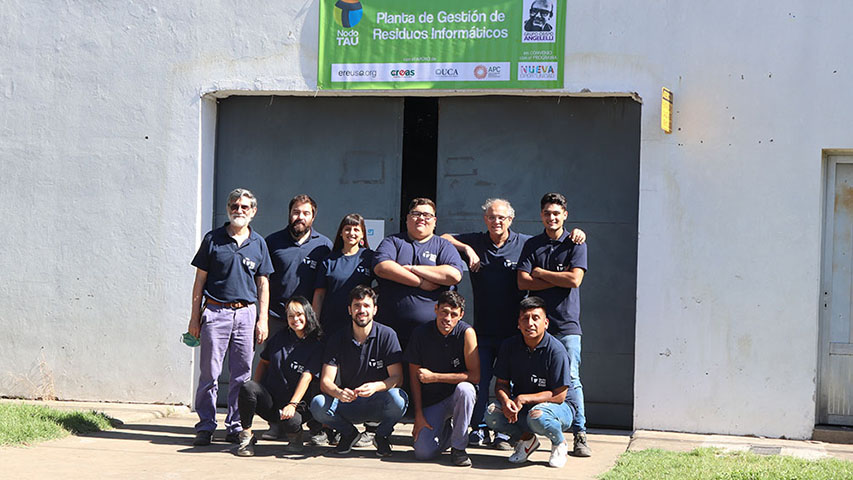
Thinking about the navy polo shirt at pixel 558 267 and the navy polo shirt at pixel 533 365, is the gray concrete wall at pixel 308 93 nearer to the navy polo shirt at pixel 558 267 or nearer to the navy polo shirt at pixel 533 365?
the navy polo shirt at pixel 558 267

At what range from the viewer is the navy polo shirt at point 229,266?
303 inches

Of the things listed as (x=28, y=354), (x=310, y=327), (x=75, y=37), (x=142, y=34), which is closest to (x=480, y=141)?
(x=310, y=327)

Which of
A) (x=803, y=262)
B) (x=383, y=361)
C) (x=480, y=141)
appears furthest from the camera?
(x=480, y=141)

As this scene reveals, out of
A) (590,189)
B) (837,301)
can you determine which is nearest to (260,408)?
(590,189)

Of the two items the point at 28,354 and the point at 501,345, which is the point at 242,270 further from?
the point at 28,354

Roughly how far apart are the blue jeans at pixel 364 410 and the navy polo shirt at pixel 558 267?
1227 mm

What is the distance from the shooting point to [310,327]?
24.9ft

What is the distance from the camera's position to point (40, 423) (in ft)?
25.7

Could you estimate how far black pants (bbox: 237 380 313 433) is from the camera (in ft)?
24.4

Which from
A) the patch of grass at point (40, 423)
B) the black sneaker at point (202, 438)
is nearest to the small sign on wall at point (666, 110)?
the black sneaker at point (202, 438)

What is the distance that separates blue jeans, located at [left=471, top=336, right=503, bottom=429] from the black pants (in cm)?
123

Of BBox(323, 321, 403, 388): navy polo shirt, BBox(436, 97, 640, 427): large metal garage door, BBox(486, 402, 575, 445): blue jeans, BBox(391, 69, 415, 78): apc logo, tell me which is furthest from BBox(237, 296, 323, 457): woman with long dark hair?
BBox(391, 69, 415, 78): apc logo

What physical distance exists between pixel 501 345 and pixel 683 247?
1.95m

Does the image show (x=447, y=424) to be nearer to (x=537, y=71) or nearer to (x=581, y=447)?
(x=581, y=447)
